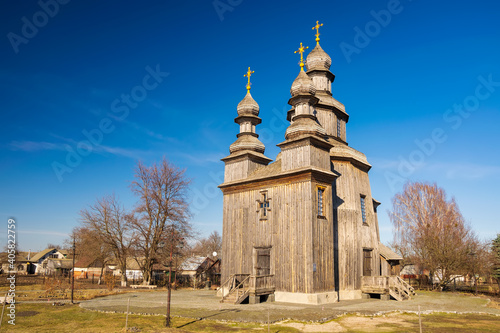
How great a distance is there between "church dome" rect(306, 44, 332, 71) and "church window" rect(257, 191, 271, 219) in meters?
12.9

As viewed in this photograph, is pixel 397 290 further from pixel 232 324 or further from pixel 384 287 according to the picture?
pixel 232 324

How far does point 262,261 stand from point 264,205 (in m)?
3.49

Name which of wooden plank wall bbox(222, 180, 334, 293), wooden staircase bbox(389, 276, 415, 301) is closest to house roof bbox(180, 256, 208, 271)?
wooden plank wall bbox(222, 180, 334, 293)

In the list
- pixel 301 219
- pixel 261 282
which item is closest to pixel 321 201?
pixel 301 219

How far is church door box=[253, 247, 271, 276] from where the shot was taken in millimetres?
23100

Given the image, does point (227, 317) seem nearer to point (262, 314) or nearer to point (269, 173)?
point (262, 314)

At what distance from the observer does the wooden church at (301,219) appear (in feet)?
70.2

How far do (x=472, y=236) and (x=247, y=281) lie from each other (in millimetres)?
24769

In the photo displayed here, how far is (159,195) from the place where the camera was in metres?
35.7

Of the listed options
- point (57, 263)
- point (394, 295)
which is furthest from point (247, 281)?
point (57, 263)

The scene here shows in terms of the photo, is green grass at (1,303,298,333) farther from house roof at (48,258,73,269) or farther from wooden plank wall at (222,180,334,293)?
house roof at (48,258,73,269)

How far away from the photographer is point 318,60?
31.2m

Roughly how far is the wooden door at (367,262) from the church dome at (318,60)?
15.1 metres

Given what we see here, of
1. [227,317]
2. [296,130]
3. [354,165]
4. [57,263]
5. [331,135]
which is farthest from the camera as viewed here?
[57,263]
